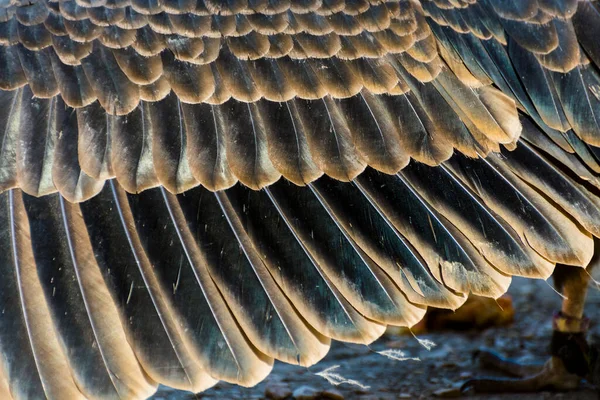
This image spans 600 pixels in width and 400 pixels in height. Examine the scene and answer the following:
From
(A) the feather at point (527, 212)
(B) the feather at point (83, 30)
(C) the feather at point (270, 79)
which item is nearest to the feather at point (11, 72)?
(B) the feather at point (83, 30)

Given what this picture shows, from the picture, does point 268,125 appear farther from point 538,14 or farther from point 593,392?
point 593,392

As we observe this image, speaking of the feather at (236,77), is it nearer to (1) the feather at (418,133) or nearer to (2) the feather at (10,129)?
(1) the feather at (418,133)

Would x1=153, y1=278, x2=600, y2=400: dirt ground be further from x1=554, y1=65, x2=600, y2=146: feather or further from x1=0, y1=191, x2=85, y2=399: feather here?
x1=554, y1=65, x2=600, y2=146: feather

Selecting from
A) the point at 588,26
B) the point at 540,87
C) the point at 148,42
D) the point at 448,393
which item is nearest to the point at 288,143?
the point at 148,42

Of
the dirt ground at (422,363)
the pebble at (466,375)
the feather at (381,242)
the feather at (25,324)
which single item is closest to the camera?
the feather at (25,324)

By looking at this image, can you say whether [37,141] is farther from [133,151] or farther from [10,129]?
[133,151]

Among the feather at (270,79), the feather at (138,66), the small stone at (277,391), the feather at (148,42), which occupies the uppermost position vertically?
the feather at (148,42)

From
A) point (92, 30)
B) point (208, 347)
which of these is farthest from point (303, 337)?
point (92, 30)
